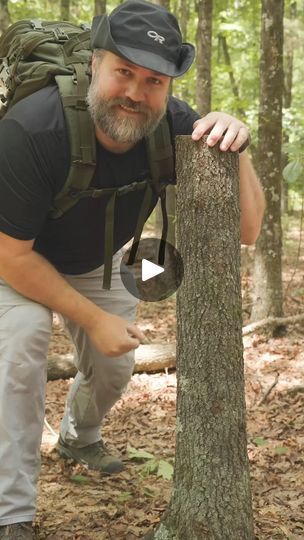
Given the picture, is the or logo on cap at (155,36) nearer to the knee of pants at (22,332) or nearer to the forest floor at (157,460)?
the knee of pants at (22,332)

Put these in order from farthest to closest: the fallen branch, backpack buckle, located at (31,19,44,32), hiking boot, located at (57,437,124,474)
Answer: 1. the fallen branch
2. hiking boot, located at (57,437,124,474)
3. backpack buckle, located at (31,19,44,32)

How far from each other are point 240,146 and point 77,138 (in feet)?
2.46

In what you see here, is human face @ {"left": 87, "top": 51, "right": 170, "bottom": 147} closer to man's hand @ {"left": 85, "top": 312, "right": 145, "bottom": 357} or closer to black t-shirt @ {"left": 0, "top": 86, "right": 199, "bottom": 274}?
black t-shirt @ {"left": 0, "top": 86, "right": 199, "bottom": 274}

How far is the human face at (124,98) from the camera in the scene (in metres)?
2.67

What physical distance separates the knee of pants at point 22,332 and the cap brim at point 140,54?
1.30 m

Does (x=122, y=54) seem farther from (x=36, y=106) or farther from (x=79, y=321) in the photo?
(x=79, y=321)

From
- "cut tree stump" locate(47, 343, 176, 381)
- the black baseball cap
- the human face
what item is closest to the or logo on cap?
the black baseball cap

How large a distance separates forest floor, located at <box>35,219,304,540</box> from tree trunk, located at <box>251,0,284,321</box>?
582 millimetres

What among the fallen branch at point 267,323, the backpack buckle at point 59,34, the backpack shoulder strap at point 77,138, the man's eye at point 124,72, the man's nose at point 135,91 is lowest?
the fallen branch at point 267,323

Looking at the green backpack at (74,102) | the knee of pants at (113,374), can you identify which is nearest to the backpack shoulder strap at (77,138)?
the green backpack at (74,102)

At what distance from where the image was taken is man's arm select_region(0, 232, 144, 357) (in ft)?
9.22

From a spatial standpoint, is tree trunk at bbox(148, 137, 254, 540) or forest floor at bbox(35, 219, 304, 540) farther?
forest floor at bbox(35, 219, 304, 540)

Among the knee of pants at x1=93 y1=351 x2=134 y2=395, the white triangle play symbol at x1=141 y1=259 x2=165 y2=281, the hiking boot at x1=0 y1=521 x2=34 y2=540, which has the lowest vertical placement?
the hiking boot at x1=0 y1=521 x2=34 y2=540

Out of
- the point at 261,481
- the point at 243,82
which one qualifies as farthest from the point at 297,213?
the point at 261,481
